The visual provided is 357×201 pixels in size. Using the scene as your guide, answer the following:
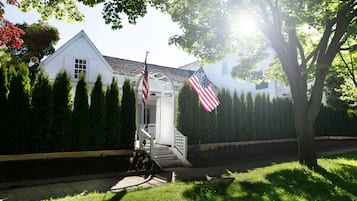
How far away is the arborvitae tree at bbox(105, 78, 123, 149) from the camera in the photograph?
10.7m

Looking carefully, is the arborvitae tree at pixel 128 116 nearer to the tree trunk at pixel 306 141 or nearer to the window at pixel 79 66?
the tree trunk at pixel 306 141

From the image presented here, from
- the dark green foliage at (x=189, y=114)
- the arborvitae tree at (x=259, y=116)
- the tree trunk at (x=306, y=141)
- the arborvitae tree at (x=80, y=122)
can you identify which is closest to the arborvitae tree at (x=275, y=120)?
the arborvitae tree at (x=259, y=116)

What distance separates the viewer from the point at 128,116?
11.3 meters

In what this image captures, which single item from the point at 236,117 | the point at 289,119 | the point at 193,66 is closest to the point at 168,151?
the point at 236,117

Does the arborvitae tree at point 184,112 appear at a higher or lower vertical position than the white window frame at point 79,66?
lower

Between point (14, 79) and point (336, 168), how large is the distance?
1225 centimetres

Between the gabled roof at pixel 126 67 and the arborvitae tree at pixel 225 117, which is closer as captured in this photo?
the arborvitae tree at pixel 225 117

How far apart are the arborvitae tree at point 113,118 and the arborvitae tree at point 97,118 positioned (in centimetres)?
25

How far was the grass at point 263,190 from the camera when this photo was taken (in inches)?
213

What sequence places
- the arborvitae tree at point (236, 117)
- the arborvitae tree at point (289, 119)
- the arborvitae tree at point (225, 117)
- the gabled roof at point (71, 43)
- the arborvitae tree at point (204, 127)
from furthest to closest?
1. the arborvitae tree at point (289, 119)
2. the gabled roof at point (71, 43)
3. the arborvitae tree at point (236, 117)
4. the arborvitae tree at point (225, 117)
5. the arborvitae tree at point (204, 127)

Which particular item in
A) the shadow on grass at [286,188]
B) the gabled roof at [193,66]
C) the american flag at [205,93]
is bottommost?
the shadow on grass at [286,188]

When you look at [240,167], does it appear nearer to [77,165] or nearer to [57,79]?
[77,165]

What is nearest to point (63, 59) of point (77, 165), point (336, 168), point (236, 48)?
point (77, 165)

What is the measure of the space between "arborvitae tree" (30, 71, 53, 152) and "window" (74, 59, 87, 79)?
333 inches
